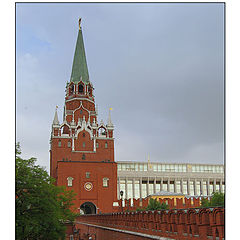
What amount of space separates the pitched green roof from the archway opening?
23652 millimetres

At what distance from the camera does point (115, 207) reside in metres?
57.6

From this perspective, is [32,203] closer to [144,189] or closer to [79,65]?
[79,65]

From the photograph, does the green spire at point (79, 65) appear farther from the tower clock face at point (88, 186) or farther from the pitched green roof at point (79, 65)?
the tower clock face at point (88, 186)

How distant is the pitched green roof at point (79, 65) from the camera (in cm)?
6749

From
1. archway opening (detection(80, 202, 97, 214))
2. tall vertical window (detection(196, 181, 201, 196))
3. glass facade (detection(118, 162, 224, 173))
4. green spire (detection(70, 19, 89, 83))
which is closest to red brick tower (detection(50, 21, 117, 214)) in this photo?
archway opening (detection(80, 202, 97, 214))

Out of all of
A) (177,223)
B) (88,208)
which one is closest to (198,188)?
(88,208)

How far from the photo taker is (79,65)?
225 feet

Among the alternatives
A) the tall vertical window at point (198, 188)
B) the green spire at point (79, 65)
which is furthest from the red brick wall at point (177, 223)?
the tall vertical window at point (198, 188)

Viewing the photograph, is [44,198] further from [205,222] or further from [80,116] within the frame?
[80,116]

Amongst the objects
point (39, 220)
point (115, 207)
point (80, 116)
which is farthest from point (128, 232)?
point (80, 116)

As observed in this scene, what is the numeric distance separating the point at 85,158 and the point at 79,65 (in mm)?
20037

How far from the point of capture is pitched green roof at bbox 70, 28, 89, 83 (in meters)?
67.5

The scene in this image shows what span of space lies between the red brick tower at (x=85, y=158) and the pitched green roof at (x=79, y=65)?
13.1ft
